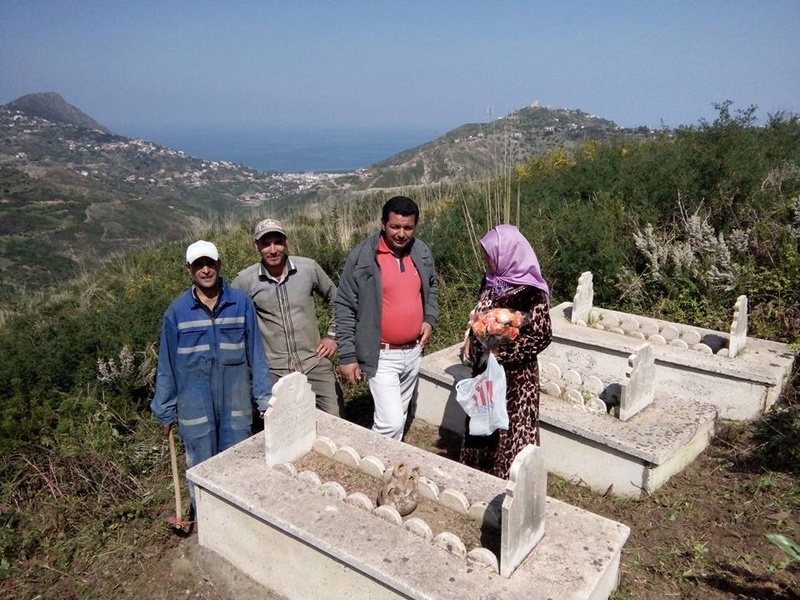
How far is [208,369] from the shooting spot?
132 inches

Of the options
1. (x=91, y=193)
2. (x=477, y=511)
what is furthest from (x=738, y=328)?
(x=91, y=193)

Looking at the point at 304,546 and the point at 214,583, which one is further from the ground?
the point at 304,546

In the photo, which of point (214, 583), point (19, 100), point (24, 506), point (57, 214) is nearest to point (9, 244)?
point (57, 214)

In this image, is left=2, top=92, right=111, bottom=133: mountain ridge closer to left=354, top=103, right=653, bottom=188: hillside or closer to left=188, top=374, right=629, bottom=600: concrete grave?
left=354, top=103, right=653, bottom=188: hillside

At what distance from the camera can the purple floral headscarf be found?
10.7 ft

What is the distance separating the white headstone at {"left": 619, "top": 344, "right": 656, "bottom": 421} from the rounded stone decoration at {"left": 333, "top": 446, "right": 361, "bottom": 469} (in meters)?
1.95

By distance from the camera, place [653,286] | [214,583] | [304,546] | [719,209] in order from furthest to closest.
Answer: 1. [719,209]
2. [653,286]
3. [214,583]
4. [304,546]

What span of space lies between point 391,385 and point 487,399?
665 millimetres

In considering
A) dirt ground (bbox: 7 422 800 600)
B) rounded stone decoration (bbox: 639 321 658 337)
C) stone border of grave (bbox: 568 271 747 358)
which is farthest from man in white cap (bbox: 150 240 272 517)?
rounded stone decoration (bbox: 639 321 658 337)

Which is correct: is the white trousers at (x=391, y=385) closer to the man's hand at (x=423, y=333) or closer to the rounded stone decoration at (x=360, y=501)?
the man's hand at (x=423, y=333)

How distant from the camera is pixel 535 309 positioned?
3.34 m

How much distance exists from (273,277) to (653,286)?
200 inches

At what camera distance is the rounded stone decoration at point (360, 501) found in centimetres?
296

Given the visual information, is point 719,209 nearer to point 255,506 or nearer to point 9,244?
point 255,506
